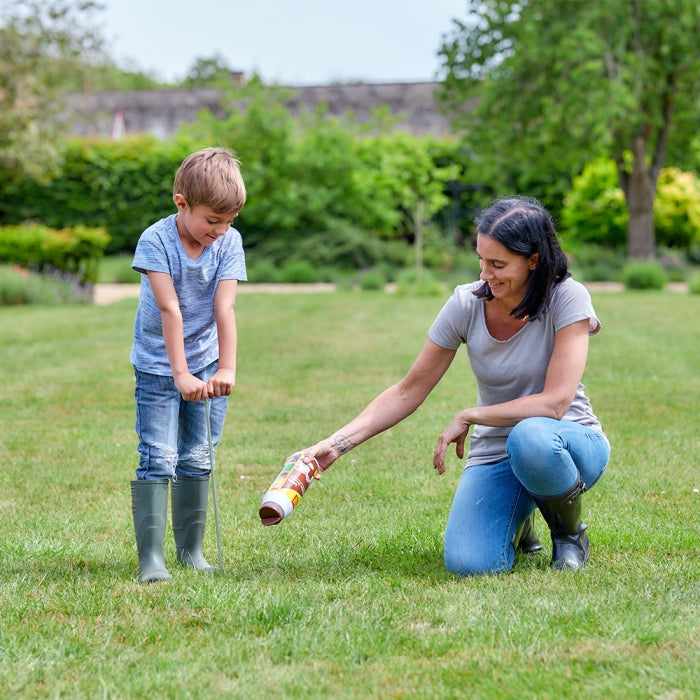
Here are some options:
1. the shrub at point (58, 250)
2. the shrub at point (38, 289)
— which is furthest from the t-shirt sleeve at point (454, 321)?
the shrub at point (58, 250)

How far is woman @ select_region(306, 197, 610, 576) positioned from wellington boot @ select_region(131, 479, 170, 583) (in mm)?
560

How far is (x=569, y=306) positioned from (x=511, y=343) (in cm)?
25

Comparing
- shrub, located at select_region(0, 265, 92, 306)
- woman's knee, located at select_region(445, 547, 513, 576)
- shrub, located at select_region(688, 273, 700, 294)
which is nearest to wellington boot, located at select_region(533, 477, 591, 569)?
woman's knee, located at select_region(445, 547, 513, 576)

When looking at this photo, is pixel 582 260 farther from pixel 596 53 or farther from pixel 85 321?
pixel 85 321

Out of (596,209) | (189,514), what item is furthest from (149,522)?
(596,209)

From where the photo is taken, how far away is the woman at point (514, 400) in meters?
3.53

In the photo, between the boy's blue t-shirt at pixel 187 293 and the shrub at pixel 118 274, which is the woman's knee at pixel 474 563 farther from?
the shrub at pixel 118 274

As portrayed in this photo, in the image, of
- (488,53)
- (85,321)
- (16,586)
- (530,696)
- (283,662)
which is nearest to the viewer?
(530,696)

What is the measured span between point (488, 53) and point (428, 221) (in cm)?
415

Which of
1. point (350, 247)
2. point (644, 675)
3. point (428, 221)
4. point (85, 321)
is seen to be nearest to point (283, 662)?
point (644, 675)

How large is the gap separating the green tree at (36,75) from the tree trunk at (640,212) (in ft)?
37.0

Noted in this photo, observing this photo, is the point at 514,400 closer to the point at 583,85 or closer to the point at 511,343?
the point at 511,343

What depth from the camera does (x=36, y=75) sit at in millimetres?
19234

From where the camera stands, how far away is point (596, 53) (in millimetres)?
18844
